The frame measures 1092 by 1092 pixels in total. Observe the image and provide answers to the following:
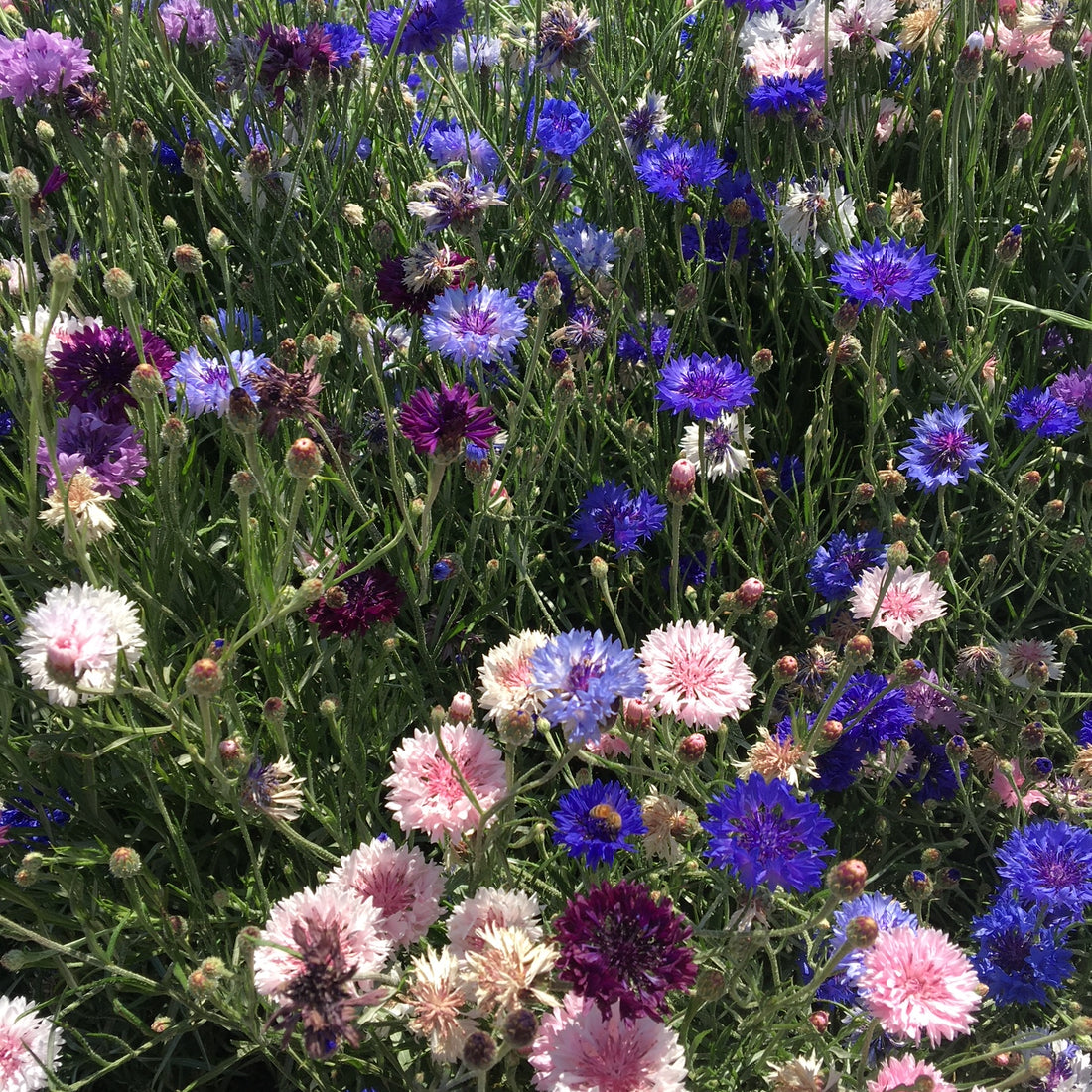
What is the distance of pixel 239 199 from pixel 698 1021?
1.78 m

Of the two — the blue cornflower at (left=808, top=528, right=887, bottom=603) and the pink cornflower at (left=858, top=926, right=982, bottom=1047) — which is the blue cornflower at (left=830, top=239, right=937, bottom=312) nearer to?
the blue cornflower at (left=808, top=528, right=887, bottom=603)

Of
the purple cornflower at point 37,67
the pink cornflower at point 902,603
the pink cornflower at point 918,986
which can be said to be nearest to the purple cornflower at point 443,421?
the pink cornflower at point 902,603

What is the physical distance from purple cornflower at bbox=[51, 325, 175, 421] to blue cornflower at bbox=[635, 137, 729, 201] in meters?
0.98

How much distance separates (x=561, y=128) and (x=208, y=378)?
0.91 meters

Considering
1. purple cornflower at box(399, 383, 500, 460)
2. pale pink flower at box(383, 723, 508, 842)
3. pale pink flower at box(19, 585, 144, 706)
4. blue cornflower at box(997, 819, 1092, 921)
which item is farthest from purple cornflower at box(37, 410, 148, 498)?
blue cornflower at box(997, 819, 1092, 921)

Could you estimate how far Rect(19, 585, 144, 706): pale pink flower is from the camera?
110 centimetres

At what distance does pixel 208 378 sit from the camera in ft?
5.17

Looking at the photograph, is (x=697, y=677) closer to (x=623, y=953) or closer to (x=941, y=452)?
(x=623, y=953)

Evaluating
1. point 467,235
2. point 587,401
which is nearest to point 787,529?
point 587,401

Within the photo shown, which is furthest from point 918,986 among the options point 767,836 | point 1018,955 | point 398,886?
point 398,886

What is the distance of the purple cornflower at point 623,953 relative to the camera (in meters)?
1.04

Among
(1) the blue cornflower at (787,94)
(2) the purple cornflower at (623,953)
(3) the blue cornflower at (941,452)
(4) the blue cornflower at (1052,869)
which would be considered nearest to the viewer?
(2) the purple cornflower at (623,953)

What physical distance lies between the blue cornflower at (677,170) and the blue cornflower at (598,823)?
1.14m

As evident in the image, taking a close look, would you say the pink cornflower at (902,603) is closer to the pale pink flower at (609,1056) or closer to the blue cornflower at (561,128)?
the pale pink flower at (609,1056)
